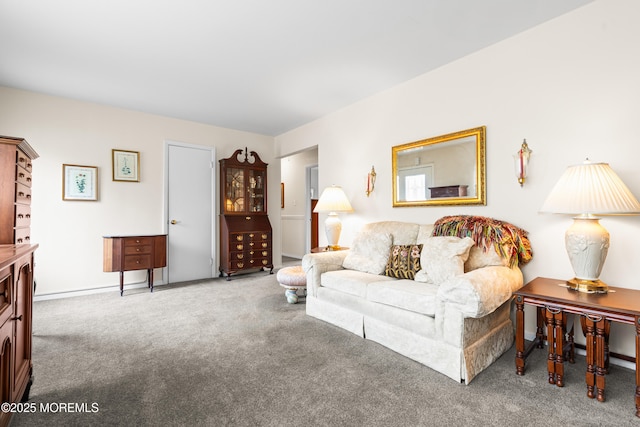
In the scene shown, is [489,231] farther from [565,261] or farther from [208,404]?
[208,404]

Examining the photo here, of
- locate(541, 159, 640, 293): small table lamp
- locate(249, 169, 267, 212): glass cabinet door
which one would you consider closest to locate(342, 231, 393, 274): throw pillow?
locate(541, 159, 640, 293): small table lamp

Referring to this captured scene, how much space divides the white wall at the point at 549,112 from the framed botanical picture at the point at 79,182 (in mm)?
3894

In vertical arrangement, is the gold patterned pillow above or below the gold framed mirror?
below

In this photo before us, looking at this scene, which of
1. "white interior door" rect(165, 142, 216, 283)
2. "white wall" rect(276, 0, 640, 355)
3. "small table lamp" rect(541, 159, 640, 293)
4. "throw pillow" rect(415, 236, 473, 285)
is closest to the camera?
"small table lamp" rect(541, 159, 640, 293)

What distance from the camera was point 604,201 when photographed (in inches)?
67.6

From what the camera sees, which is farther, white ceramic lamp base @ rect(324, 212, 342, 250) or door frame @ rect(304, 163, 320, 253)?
door frame @ rect(304, 163, 320, 253)

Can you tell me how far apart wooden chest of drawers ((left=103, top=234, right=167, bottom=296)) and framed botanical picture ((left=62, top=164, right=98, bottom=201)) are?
2.10ft

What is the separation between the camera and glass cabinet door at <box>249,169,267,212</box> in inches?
199

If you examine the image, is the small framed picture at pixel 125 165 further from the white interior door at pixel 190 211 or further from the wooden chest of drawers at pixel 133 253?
the wooden chest of drawers at pixel 133 253

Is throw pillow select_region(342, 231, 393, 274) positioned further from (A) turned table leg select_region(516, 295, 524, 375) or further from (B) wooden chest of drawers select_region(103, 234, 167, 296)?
(B) wooden chest of drawers select_region(103, 234, 167, 296)

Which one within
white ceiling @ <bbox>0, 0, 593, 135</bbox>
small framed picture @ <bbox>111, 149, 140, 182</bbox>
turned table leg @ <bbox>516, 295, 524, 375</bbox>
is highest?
white ceiling @ <bbox>0, 0, 593, 135</bbox>

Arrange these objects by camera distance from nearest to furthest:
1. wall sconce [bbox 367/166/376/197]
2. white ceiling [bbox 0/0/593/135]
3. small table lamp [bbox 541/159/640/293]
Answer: small table lamp [bbox 541/159/640/293] < white ceiling [bbox 0/0/593/135] < wall sconce [bbox 367/166/376/197]

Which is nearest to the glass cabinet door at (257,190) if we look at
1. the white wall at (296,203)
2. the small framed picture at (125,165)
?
the white wall at (296,203)

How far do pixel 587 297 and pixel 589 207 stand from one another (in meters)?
0.51
